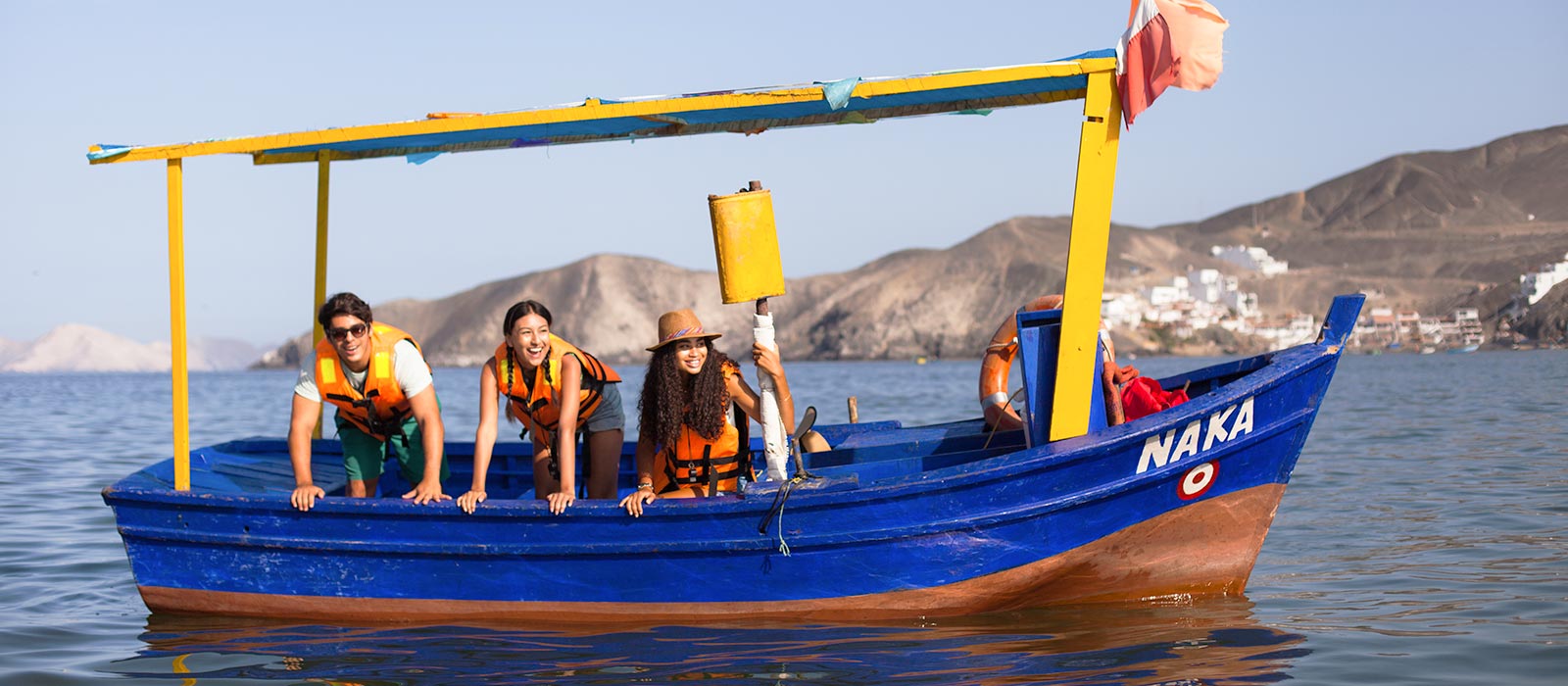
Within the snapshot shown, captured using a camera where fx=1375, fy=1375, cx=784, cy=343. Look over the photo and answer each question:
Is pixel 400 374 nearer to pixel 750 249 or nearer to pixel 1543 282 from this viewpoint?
pixel 750 249

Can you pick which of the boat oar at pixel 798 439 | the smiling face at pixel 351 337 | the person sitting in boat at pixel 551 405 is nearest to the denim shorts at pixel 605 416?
the person sitting in boat at pixel 551 405

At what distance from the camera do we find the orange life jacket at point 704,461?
24.3ft

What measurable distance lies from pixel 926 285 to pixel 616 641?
6674 inches

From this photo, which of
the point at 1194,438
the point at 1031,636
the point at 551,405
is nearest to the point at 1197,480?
the point at 1194,438

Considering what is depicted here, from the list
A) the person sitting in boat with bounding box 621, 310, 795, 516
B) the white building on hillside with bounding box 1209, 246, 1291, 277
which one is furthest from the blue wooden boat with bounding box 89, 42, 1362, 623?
the white building on hillside with bounding box 1209, 246, 1291, 277

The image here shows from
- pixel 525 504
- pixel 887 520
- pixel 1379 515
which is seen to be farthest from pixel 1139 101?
pixel 1379 515

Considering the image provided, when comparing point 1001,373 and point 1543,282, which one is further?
point 1543,282

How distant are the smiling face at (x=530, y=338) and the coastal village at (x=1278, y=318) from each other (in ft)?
410

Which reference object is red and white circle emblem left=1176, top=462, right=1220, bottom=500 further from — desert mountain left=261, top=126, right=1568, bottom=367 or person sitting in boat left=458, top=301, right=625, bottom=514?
desert mountain left=261, top=126, right=1568, bottom=367

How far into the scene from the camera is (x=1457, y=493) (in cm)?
1258

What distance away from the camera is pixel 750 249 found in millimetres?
6824

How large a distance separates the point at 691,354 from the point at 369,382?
181 cm

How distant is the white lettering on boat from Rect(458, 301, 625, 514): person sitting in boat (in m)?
2.74

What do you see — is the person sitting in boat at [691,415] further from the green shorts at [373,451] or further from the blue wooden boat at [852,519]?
the green shorts at [373,451]
